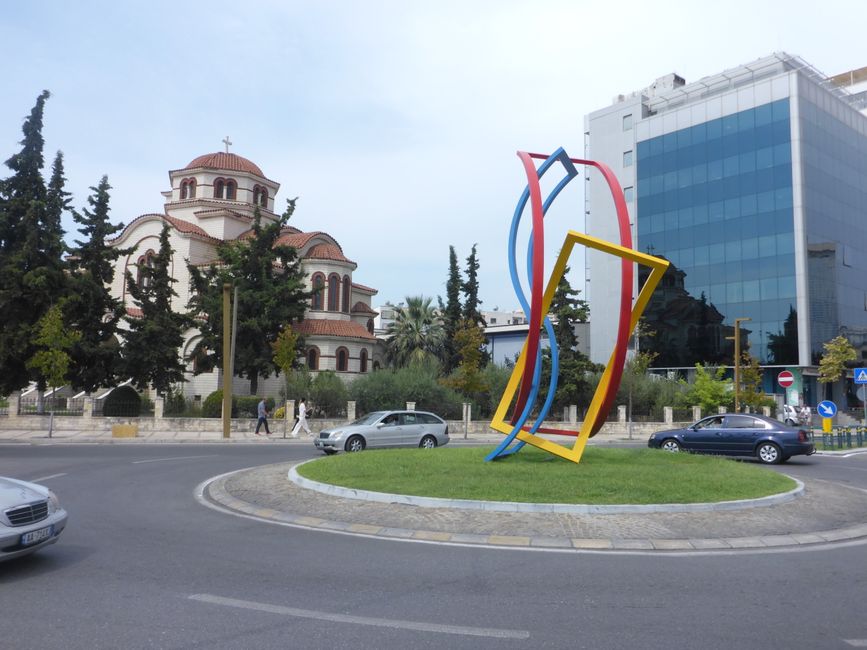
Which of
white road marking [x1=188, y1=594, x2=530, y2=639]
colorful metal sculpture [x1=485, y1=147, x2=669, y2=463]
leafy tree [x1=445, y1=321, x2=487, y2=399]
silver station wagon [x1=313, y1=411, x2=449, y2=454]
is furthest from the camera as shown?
leafy tree [x1=445, y1=321, x2=487, y2=399]

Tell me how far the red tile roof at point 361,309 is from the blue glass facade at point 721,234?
22876 mm

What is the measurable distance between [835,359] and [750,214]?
12829 millimetres

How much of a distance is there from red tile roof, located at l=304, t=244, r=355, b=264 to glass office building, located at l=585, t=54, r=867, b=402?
994 inches

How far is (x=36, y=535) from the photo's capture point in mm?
6930

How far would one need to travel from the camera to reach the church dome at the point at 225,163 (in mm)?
49469

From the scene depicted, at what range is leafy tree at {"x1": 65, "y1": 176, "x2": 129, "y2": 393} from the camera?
3478cm

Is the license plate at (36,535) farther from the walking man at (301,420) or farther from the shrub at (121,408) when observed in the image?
the shrub at (121,408)

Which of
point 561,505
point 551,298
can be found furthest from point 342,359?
point 561,505

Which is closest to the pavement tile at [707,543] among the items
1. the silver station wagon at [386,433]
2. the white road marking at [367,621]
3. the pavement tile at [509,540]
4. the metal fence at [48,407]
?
the pavement tile at [509,540]

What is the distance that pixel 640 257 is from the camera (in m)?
12.9

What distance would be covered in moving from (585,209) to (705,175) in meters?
11.7

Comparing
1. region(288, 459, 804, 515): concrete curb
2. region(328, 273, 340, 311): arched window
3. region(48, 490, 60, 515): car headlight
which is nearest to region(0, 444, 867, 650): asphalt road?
region(48, 490, 60, 515): car headlight

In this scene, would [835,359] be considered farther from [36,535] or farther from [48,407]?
[36,535]

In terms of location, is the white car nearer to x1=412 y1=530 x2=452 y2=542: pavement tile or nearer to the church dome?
x1=412 y1=530 x2=452 y2=542: pavement tile
